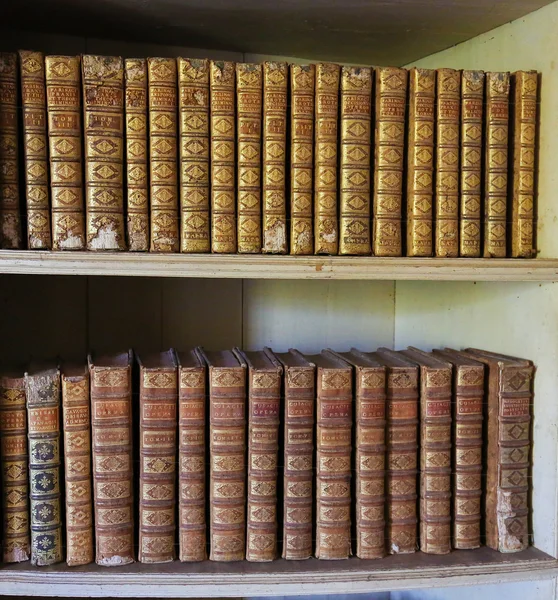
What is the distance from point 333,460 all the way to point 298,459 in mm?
51

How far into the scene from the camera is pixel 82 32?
936 mm

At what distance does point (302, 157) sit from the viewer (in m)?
0.76

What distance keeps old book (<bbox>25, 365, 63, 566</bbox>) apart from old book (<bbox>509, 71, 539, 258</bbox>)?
0.70m

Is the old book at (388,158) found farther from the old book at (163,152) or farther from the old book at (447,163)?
the old book at (163,152)

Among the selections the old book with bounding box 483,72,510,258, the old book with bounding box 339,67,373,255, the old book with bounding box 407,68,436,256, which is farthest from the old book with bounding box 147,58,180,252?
the old book with bounding box 483,72,510,258

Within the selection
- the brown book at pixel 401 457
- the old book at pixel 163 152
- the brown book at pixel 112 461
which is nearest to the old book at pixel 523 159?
the brown book at pixel 401 457

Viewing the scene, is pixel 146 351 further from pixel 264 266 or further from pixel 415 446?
pixel 415 446

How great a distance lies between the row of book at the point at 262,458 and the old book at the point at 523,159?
0.20 metres

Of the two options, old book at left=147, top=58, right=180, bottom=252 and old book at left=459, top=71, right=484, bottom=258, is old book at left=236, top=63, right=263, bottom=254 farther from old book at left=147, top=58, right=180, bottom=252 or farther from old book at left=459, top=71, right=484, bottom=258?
old book at left=459, top=71, right=484, bottom=258

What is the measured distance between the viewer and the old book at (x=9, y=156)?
710 millimetres

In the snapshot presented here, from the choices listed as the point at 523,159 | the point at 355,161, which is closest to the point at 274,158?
the point at 355,161

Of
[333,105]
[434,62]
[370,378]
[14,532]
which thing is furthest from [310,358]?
[434,62]

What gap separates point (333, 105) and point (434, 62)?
14.6 inches

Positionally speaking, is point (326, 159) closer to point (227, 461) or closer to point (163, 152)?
point (163, 152)
